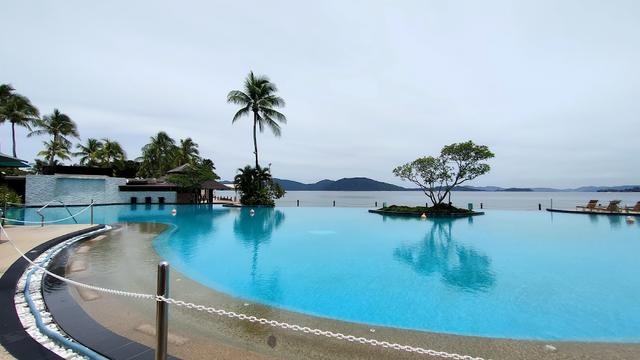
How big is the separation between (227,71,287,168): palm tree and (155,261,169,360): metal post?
27283mm

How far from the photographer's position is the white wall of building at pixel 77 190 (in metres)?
25.4

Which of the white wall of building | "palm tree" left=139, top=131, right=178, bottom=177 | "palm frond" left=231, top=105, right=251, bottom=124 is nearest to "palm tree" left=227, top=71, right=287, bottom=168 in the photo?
"palm frond" left=231, top=105, right=251, bottom=124

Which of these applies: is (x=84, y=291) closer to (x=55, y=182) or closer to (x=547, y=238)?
(x=547, y=238)

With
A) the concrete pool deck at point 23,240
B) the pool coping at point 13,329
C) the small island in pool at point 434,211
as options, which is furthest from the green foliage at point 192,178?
the pool coping at point 13,329

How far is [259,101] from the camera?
2903 centimetres

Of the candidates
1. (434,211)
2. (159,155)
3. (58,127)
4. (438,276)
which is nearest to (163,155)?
(159,155)

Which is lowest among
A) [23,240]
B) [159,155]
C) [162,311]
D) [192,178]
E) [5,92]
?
[23,240]

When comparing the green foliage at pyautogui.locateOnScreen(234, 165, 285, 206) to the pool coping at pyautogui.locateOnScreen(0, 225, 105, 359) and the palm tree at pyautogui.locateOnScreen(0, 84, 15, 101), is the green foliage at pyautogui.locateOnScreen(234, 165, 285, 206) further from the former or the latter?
the pool coping at pyautogui.locateOnScreen(0, 225, 105, 359)

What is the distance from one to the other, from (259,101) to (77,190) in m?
17.5

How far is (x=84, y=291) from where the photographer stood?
5289mm

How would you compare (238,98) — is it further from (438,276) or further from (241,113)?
(438,276)

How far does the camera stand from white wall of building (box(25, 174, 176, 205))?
2536 centimetres

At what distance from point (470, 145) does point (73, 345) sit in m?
26.2

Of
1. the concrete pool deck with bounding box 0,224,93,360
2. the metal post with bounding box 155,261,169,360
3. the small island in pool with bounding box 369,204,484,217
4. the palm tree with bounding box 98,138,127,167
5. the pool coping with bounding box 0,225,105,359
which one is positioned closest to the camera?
the metal post with bounding box 155,261,169,360
